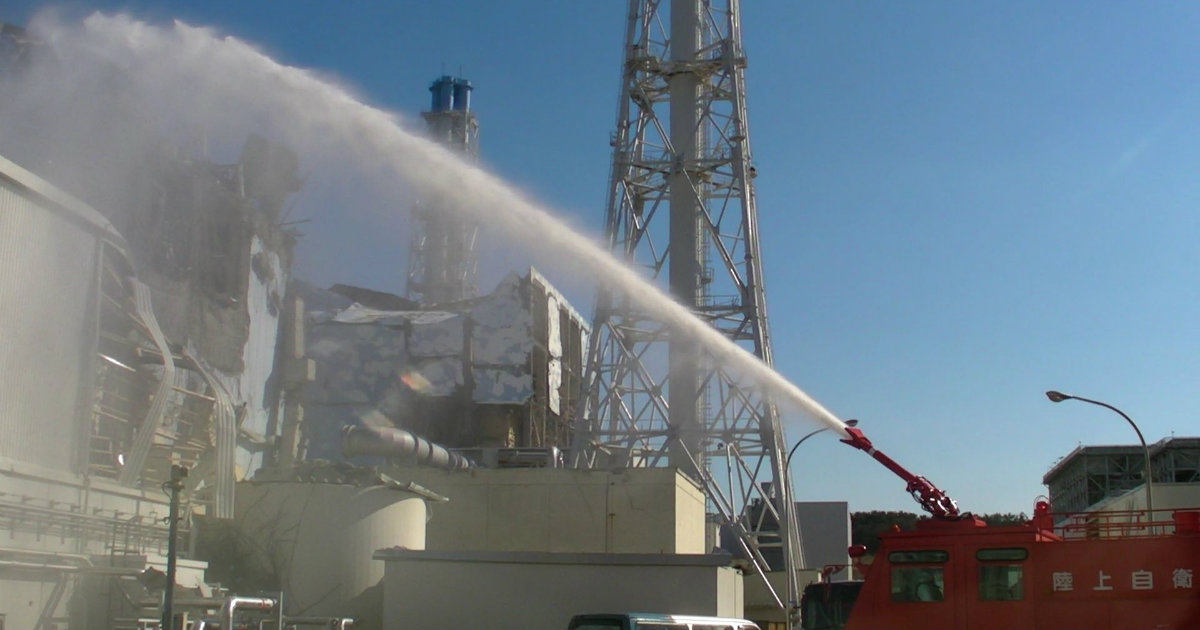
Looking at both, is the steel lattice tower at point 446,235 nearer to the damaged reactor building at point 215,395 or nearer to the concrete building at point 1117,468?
the damaged reactor building at point 215,395

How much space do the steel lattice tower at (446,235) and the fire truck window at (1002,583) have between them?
2347 inches

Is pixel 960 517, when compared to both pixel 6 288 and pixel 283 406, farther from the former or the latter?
pixel 283 406

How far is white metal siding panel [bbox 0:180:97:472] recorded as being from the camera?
28.8 meters

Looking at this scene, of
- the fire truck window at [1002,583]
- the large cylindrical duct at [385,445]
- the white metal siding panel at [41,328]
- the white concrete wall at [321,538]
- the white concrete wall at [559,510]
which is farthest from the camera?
the large cylindrical duct at [385,445]

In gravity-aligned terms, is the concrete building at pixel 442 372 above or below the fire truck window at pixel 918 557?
above

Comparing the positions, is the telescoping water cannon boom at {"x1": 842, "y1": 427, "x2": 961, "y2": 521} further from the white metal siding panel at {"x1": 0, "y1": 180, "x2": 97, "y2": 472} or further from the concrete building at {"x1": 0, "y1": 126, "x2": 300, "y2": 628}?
the white metal siding panel at {"x1": 0, "y1": 180, "x2": 97, "y2": 472}

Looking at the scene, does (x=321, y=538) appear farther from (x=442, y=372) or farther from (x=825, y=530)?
(x=825, y=530)

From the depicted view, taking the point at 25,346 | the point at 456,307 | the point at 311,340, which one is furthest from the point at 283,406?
the point at 25,346

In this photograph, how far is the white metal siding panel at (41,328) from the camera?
28750 millimetres

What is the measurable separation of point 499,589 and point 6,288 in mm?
13904

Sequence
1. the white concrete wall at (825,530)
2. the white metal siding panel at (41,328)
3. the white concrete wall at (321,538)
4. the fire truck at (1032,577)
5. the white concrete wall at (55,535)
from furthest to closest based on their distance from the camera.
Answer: the white concrete wall at (825,530) → the white concrete wall at (321,538) → the white metal siding panel at (41,328) → the white concrete wall at (55,535) → the fire truck at (1032,577)

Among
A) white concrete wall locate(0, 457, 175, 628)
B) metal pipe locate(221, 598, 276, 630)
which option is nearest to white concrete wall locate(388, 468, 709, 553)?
white concrete wall locate(0, 457, 175, 628)

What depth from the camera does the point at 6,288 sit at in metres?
28.7

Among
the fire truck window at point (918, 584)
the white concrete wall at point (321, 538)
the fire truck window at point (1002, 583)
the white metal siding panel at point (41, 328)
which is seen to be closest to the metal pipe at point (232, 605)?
the white metal siding panel at point (41, 328)
